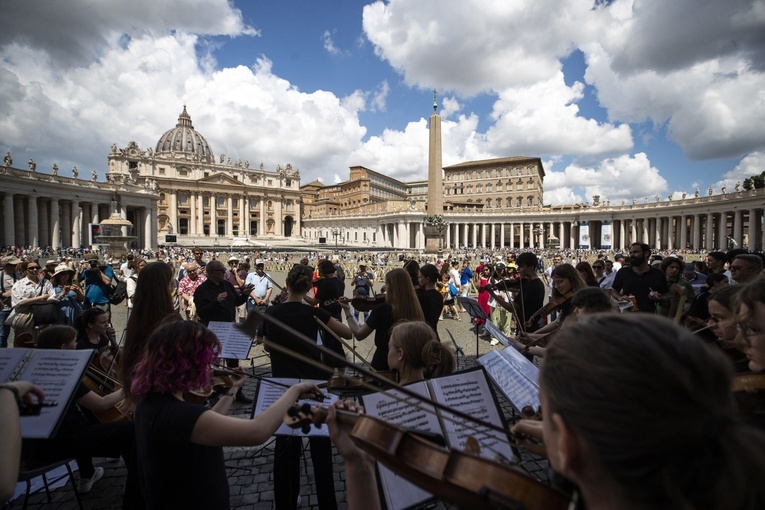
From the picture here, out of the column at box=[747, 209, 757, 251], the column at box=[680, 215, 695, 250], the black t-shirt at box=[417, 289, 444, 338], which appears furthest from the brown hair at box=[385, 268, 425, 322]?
the column at box=[680, 215, 695, 250]

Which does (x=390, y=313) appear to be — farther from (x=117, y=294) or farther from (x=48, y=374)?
(x=117, y=294)

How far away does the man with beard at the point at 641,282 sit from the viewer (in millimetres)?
6008

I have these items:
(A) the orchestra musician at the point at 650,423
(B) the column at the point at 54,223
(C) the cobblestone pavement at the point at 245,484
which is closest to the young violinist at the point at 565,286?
(C) the cobblestone pavement at the point at 245,484

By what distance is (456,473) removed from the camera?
3.75 ft

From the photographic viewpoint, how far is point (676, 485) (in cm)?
80

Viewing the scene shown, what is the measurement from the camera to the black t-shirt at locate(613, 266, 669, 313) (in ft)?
19.7

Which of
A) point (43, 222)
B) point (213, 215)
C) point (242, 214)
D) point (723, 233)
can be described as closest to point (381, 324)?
point (43, 222)

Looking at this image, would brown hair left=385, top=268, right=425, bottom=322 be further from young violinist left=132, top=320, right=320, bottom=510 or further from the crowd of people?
young violinist left=132, top=320, right=320, bottom=510

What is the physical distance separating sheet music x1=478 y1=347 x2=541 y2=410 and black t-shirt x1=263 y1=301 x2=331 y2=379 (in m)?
1.52

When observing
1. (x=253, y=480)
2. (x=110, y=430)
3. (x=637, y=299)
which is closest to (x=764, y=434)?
(x=110, y=430)

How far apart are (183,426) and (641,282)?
667 cm

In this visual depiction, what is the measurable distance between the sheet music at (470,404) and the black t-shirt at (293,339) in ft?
5.11

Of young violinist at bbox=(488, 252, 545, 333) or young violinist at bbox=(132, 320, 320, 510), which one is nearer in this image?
young violinist at bbox=(132, 320, 320, 510)

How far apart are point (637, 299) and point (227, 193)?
78706 millimetres
